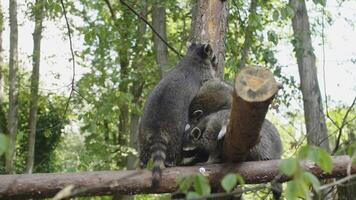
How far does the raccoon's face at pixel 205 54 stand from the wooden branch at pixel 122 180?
6.70ft

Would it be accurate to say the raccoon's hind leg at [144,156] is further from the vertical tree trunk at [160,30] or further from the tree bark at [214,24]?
the vertical tree trunk at [160,30]

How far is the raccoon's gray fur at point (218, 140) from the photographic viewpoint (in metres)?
4.54

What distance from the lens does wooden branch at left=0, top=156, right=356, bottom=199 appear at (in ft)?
12.2

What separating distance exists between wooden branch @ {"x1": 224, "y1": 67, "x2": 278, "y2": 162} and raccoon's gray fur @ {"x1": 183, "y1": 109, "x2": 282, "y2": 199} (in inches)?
26.9

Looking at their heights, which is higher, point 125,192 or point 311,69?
point 311,69

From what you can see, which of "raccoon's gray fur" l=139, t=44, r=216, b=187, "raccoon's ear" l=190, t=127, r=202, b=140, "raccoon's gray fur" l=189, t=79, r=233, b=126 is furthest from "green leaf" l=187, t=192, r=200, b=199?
"raccoon's gray fur" l=189, t=79, r=233, b=126

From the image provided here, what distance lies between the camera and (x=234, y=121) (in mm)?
3611

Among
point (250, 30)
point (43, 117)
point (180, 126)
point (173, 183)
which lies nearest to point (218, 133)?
point (180, 126)

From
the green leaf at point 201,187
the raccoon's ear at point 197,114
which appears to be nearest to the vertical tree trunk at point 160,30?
the raccoon's ear at point 197,114

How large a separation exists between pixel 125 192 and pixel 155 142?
87 cm

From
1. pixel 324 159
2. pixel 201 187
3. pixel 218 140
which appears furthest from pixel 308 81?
pixel 201 187

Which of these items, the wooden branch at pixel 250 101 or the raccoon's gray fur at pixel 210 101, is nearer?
the wooden branch at pixel 250 101

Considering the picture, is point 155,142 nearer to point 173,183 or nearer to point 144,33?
point 173,183

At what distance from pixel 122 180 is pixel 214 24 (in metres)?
2.70
